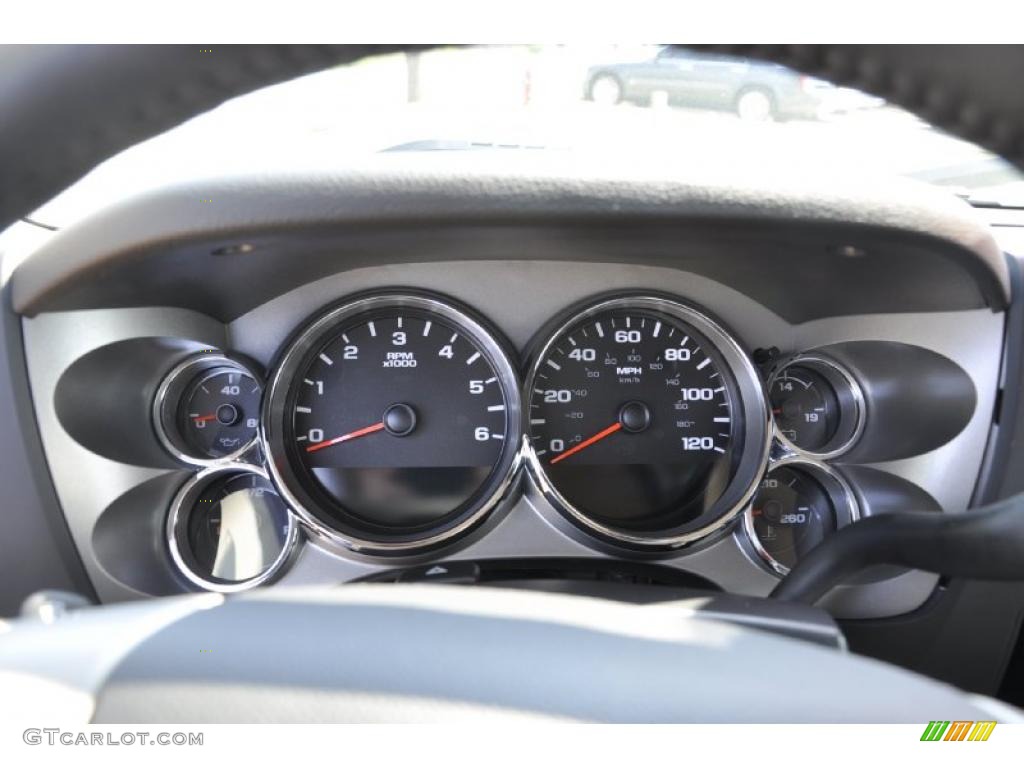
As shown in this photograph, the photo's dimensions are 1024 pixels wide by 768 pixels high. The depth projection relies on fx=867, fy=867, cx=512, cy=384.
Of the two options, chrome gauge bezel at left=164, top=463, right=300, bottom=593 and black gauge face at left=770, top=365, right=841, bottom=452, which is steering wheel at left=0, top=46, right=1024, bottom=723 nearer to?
chrome gauge bezel at left=164, top=463, right=300, bottom=593

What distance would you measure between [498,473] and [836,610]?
36.5 inches

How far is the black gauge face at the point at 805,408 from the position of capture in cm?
248

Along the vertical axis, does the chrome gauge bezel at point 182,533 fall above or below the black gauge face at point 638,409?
below

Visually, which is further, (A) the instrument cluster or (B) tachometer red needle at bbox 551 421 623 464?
(B) tachometer red needle at bbox 551 421 623 464

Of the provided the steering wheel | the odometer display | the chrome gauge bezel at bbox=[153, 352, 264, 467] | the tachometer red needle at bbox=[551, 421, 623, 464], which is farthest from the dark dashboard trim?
the steering wheel

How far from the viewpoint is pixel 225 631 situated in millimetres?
992

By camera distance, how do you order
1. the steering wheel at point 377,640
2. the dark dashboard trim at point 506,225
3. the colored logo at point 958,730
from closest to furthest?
1. the steering wheel at point 377,640
2. the colored logo at point 958,730
3. the dark dashboard trim at point 506,225

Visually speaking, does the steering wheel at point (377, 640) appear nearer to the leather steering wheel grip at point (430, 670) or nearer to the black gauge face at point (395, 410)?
the leather steering wheel grip at point (430, 670)

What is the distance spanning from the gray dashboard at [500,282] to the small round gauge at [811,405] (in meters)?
0.13

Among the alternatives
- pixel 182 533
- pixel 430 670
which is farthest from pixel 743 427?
pixel 430 670

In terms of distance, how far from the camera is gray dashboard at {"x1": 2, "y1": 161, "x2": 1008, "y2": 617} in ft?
5.27

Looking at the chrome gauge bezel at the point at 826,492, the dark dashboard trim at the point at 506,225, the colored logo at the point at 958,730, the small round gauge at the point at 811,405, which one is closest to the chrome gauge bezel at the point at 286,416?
the dark dashboard trim at the point at 506,225

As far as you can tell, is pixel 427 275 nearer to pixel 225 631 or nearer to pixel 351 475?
pixel 351 475

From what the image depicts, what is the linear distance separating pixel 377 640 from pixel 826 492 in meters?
1.74
